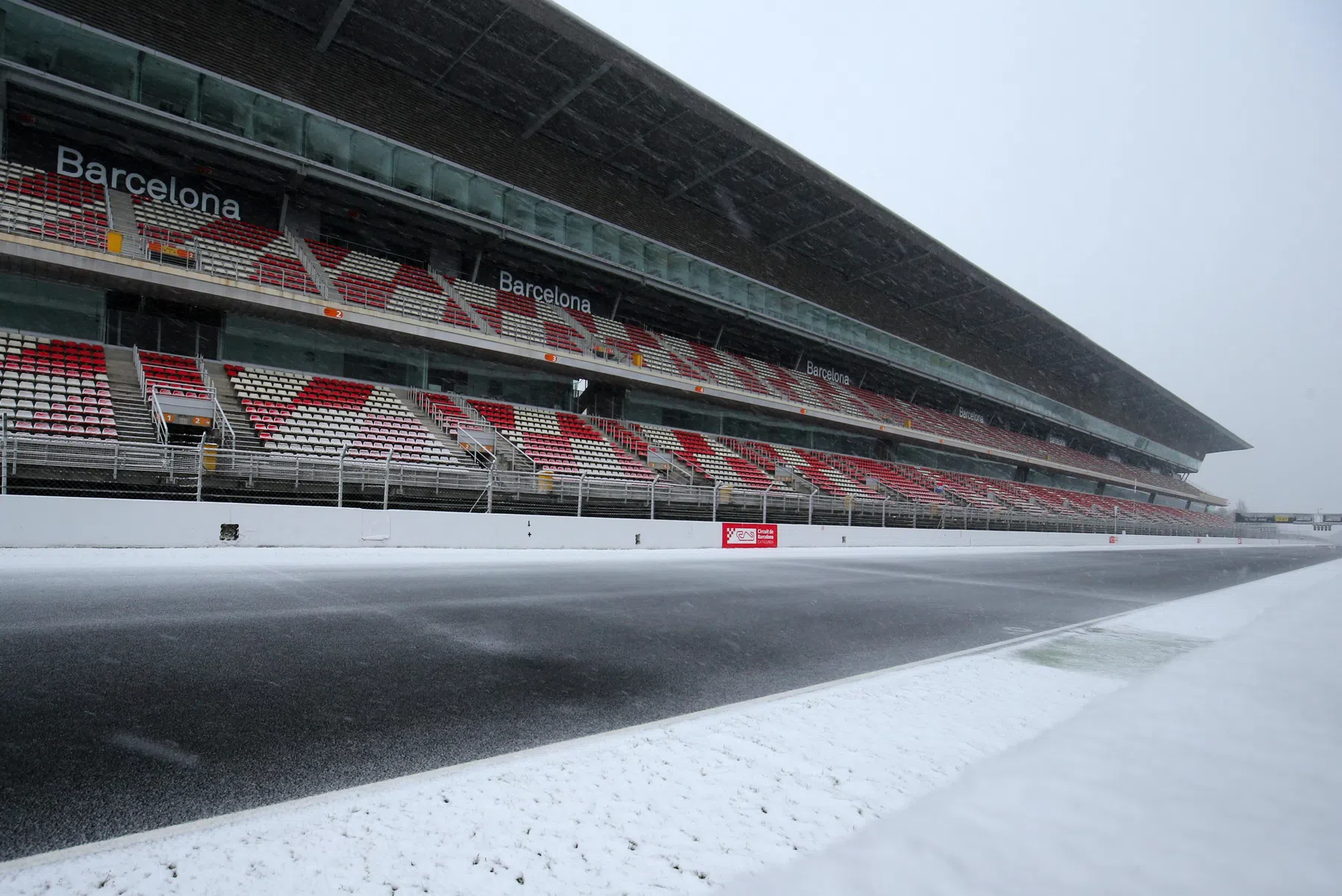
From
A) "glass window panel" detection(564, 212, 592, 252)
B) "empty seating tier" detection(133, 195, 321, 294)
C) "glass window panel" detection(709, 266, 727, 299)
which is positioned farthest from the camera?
"glass window panel" detection(709, 266, 727, 299)

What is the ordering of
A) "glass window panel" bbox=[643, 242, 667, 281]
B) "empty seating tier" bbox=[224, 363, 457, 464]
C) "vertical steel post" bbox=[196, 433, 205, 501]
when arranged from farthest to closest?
1. "glass window panel" bbox=[643, 242, 667, 281]
2. "empty seating tier" bbox=[224, 363, 457, 464]
3. "vertical steel post" bbox=[196, 433, 205, 501]

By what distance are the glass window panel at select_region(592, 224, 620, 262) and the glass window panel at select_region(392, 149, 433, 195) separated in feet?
18.2

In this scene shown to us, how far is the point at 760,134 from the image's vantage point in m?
21.5

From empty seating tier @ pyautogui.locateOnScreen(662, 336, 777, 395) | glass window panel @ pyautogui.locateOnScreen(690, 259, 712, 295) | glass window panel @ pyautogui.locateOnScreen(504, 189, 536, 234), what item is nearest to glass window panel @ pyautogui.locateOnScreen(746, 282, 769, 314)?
glass window panel @ pyautogui.locateOnScreen(690, 259, 712, 295)

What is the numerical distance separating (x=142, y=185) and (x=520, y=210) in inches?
372

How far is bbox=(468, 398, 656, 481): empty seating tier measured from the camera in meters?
17.0

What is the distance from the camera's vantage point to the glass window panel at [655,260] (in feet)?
75.9

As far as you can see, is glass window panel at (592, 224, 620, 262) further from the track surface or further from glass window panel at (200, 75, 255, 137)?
the track surface

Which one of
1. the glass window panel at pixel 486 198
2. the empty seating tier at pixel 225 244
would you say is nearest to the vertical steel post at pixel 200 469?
the empty seating tier at pixel 225 244

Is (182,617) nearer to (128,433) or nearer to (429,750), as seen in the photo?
(429,750)

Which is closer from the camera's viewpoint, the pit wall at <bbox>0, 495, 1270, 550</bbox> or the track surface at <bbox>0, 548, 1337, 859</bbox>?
the track surface at <bbox>0, 548, 1337, 859</bbox>

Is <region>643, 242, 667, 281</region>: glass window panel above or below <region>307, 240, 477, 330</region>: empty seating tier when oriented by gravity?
above

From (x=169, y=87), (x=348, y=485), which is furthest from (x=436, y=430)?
(x=169, y=87)

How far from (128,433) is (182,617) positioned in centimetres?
944
